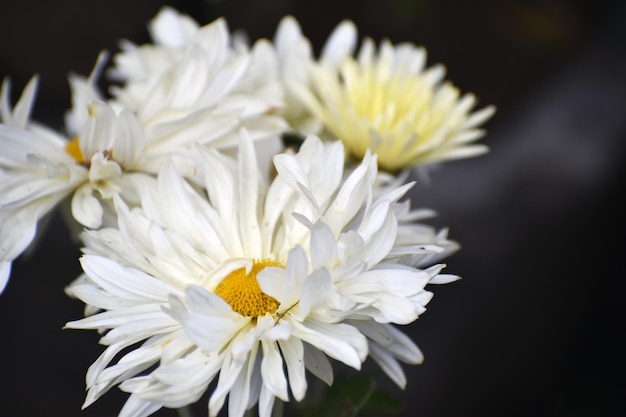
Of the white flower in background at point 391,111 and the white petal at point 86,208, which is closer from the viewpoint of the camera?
the white petal at point 86,208

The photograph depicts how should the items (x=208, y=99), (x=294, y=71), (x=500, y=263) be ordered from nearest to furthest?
1. (x=208, y=99)
2. (x=294, y=71)
3. (x=500, y=263)

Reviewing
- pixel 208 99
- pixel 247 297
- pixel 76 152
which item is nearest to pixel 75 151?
pixel 76 152

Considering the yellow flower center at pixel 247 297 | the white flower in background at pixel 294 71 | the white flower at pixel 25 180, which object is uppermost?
the white flower in background at pixel 294 71

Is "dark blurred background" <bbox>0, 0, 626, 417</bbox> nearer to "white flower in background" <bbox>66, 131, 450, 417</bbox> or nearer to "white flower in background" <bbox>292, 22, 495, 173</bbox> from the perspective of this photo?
"white flower in background" <bbox>292, 22, 495, 173</bbox>

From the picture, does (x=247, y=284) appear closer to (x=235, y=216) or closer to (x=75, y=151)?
(x=235, y=216)

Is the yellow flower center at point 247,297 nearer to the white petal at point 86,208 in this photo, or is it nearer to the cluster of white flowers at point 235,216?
the cluster of white flowers at point 235,216

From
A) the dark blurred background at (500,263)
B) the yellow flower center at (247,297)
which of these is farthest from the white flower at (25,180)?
the dark blurred background at (500,263)

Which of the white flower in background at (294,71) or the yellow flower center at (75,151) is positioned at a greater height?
the white flower in background at (294,71)
